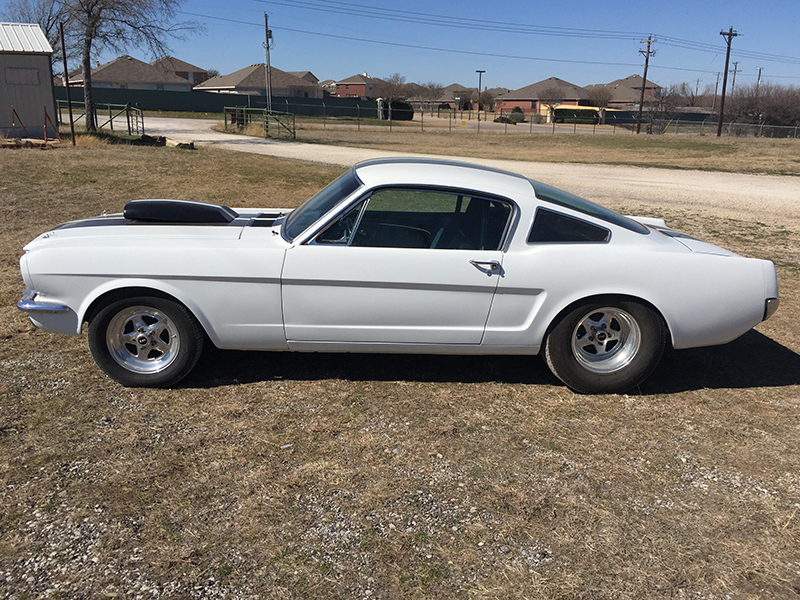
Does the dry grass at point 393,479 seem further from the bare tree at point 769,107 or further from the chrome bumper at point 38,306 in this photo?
the bare tree at point 769,107

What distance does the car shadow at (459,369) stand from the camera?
451 centimetres

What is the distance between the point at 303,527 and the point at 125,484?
0.96m

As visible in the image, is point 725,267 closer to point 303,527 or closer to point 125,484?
point 303,527

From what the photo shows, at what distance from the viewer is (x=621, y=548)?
2859mm

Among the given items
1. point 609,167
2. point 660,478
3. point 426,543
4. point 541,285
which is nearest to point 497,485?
point 426,543

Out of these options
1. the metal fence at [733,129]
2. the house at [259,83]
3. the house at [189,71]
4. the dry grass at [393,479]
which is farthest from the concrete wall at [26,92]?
the house at [189,71]

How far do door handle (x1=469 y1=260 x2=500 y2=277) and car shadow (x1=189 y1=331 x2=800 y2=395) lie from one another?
0.91 m

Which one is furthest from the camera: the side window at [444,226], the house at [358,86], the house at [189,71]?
the house at [358,86]

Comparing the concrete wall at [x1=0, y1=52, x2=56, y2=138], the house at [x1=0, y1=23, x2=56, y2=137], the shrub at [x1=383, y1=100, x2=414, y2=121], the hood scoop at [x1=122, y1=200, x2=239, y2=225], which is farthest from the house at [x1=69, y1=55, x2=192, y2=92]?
the hood scoop at [x1=122, y1=200, x2=239, y2=225]

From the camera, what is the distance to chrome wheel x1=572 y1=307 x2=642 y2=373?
4207 millimetres

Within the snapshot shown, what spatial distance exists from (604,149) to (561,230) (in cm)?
3247

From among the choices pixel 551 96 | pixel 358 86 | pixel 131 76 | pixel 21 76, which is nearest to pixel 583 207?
pixel 21 76

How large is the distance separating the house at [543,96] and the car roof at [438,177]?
99589 mm

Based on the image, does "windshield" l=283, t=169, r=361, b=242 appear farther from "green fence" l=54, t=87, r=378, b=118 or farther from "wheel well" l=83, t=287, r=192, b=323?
"green fence" l=54, t=87, r=378, b=118
